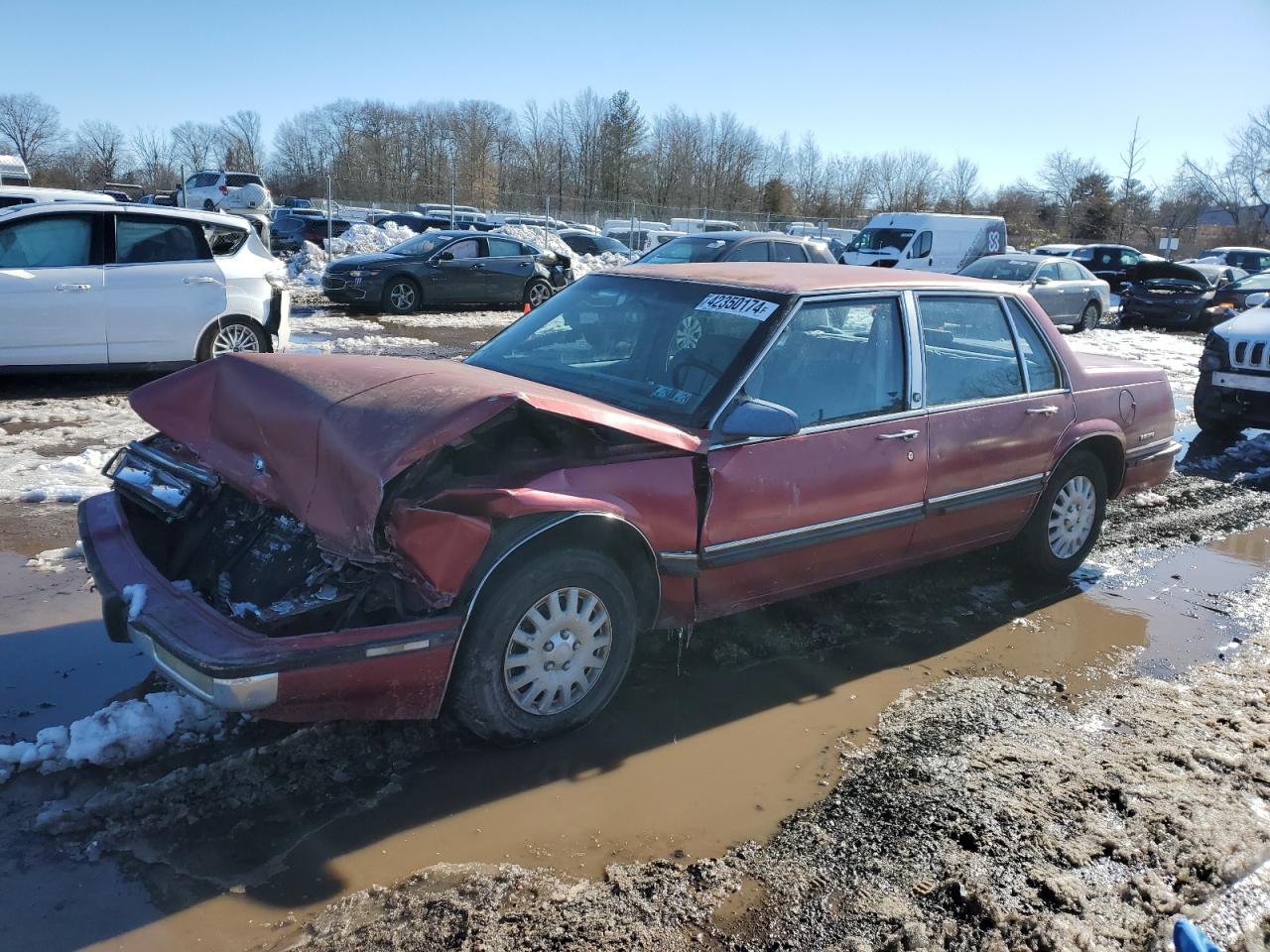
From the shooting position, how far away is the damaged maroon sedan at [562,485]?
10.2ft

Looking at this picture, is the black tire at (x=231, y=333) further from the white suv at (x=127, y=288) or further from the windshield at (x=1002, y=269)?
the windshield at (x=1002, y=269)

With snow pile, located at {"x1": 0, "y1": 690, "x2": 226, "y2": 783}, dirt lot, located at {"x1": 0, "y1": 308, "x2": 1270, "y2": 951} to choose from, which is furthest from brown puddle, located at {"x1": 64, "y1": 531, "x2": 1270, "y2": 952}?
snow pile, located at {"x1": 0, "y1": 690, "x2": 226, "y2": 783}

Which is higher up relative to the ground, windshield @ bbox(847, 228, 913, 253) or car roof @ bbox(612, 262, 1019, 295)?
windshield @ bbox(847, 228, 913, 253)

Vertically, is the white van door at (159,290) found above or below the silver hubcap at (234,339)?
above

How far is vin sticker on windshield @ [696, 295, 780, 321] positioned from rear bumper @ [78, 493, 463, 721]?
6.41 ft

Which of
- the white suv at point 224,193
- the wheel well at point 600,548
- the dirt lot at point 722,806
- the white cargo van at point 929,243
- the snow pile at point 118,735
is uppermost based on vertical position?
the white suv at point 224,193

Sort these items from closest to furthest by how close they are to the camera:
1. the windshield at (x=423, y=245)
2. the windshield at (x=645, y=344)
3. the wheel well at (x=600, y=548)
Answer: the wheel well at (x=600, y=548)
the windshield at (x=645, y=344)
the windshield at (x=423, y=245)

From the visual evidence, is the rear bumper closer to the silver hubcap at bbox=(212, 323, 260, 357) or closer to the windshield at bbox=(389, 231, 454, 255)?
the silver hubcap at bbox=(212, 323, 260, 357)

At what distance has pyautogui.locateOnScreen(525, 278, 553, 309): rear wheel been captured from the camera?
19.2 metres

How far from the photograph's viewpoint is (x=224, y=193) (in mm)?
32094

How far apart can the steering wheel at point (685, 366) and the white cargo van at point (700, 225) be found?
35063mm

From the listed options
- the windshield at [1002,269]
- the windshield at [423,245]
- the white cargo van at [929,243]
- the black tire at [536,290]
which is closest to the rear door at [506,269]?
the black tire at [536,290]

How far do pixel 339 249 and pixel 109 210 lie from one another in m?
16.5

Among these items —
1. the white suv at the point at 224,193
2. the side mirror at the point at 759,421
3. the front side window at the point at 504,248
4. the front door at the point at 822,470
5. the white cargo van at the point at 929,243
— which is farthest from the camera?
the white suv at the point at 224,193
